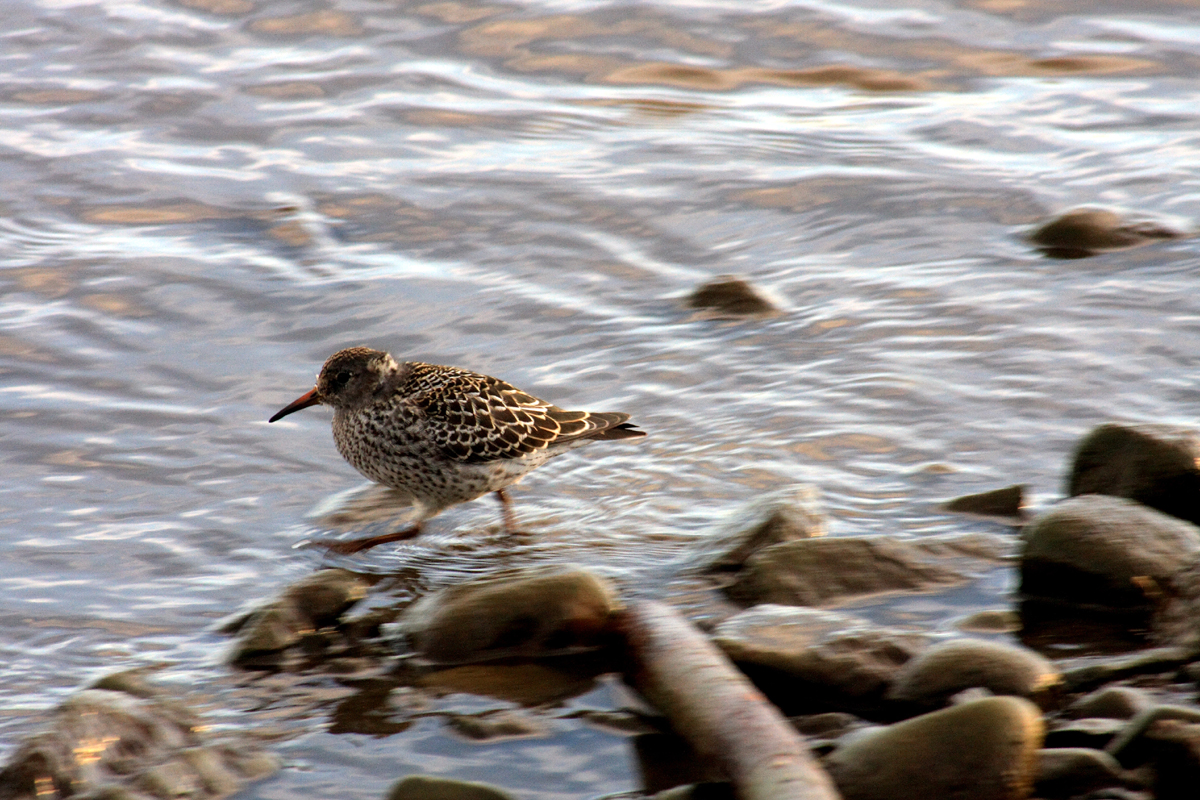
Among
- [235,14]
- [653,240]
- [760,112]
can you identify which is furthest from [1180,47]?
[235,14]

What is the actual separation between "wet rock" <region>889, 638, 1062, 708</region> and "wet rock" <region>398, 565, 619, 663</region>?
3.46 ft

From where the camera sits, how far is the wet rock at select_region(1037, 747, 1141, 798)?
3.52 metres

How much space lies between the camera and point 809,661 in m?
4.08

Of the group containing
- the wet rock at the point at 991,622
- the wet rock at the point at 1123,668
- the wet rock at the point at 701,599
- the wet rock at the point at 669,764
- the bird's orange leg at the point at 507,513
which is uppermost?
the wet rock at the point at 1123,668

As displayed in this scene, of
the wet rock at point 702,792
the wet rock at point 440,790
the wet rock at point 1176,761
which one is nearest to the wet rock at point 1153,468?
the wet rock at point 1176,761

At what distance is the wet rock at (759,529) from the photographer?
5.21 meters

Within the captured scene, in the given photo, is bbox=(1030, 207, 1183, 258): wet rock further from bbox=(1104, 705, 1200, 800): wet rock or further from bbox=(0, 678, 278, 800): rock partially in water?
bbox=(0, 678, 278, 800): rock partially in water

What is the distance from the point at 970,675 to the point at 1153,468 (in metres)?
1.67

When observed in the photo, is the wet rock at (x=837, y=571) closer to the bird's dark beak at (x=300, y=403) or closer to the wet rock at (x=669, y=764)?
the wet rock at (x=669, y=764)

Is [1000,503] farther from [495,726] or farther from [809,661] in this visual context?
[495,726]

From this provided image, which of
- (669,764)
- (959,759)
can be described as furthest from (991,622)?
(669,764)

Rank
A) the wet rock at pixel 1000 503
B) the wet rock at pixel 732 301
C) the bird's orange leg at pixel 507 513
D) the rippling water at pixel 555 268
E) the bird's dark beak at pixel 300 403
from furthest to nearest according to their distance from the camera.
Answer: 1. the wet rock at pixel 732 301
2. the bird's dark beak at pixel 300 403
3. the bird's orange leg at pixel 507 513
4. the rippling water at pixel 555 268
5. the wet rock at pixel 1000 503

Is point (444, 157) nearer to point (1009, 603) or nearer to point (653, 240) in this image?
point (653, 240)

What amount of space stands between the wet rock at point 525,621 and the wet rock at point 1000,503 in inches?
73.2
